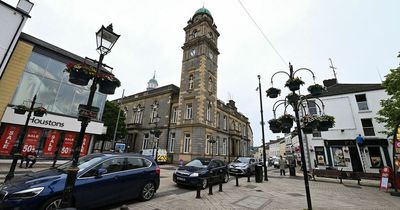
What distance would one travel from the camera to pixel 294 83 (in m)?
6.29

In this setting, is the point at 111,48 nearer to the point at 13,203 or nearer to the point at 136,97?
the point at 13,203

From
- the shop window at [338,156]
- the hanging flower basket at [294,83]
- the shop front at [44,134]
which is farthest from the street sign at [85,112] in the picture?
the shop window at [338,156]

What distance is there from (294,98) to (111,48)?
6.24 meters

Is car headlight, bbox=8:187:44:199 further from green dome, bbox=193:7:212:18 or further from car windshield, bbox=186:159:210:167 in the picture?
green dome, bbox=193:7:212:18

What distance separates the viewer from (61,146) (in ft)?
48.6

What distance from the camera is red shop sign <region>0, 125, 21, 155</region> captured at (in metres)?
12.3

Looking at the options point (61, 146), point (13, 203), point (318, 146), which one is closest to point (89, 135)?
point (61, 146)

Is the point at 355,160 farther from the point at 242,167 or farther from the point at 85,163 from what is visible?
the point at 85,163

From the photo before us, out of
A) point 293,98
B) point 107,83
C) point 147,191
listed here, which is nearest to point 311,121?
point 293,98

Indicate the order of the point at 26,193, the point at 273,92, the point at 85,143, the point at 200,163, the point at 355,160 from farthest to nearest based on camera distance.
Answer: the point at 355,160 → the point at 85,143 → the point at 200,163 → the point at 273,92 → the point at 26,193

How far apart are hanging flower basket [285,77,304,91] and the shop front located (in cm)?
1421

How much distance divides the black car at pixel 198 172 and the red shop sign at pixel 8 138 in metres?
12.8

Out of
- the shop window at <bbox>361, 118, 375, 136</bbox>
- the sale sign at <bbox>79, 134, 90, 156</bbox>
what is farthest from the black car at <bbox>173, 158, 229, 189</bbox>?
the shop window at <bbox>361, 118, 375, 136</bbox>

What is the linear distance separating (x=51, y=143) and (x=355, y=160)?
28.4 m
